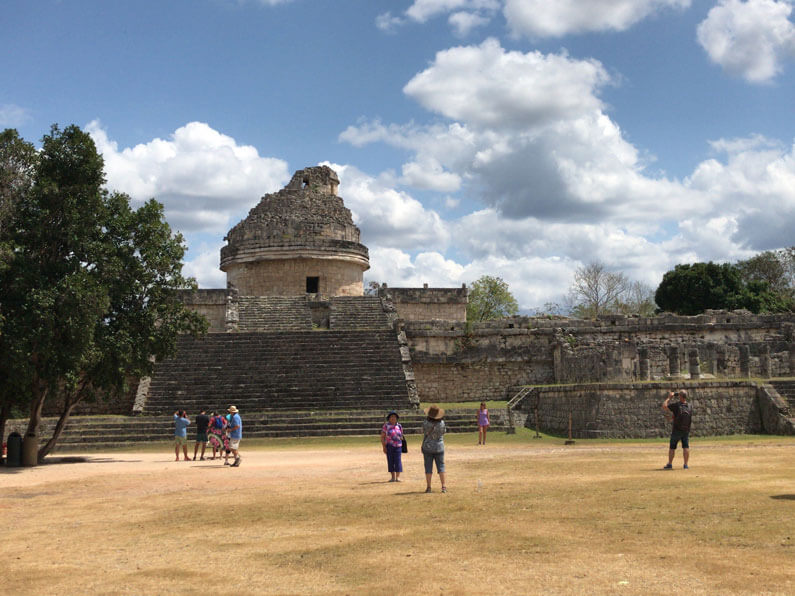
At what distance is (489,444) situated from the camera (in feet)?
61.8

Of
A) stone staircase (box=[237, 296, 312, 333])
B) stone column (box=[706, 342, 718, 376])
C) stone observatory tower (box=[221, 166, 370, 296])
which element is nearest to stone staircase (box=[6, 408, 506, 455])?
stone column (box=[706, 342, 718, 376])

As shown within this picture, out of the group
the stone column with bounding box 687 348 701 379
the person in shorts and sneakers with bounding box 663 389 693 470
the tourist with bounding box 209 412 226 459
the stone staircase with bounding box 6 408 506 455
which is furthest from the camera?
the stone column with bounding box 687 348 701 379

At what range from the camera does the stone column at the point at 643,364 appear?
74.2 feet

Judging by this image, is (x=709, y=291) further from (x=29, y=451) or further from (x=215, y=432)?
(x=29, y=451)

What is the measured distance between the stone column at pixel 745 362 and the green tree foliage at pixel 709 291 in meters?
22.8

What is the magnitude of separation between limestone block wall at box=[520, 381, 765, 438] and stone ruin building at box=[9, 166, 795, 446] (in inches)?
1.3

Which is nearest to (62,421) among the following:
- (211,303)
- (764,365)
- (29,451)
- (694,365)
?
(29,451)

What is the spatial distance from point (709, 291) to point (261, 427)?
110 feet

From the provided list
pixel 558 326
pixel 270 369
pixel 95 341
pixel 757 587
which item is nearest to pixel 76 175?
pixel 95 341

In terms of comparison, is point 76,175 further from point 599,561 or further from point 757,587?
point 757,587

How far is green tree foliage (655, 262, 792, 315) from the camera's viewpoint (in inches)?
1778

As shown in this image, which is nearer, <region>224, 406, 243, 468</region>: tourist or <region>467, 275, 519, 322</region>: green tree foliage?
<region>224, 406, 243, 468</region>: tourist

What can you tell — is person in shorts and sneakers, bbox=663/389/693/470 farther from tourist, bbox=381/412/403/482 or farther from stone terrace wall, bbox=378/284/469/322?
stone terrace wall, bbox=378/284/469/322

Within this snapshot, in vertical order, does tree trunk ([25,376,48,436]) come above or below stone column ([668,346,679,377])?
below
